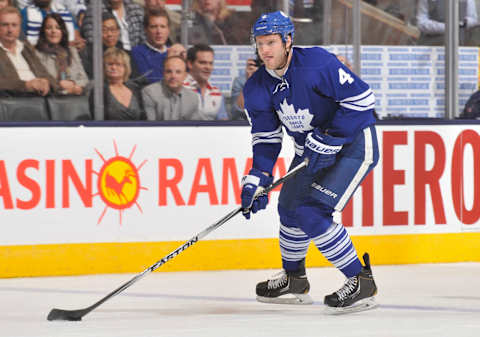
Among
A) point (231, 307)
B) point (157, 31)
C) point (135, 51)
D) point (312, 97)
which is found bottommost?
point (231, 307)

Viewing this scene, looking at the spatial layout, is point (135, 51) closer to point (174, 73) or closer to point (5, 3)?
point (174, 73)

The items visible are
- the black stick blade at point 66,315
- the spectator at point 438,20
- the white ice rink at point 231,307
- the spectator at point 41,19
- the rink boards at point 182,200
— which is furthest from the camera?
the spectator at point 438,20

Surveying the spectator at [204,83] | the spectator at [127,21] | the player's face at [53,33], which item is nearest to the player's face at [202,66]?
the spectator at [204,83]

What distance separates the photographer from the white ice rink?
3264 millimetres

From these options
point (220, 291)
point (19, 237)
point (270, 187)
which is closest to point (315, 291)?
point (220, 291)

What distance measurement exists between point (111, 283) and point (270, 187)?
3.65ft

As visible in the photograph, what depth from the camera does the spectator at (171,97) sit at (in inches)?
192

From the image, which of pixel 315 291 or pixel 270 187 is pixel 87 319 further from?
pixel 315 291

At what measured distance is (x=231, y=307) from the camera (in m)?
3.77

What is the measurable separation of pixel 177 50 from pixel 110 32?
0.36m

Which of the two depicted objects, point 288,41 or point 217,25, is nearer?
point 288,41

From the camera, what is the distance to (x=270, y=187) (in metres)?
3.67

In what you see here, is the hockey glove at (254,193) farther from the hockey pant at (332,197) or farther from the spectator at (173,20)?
the spectator at (173,20)

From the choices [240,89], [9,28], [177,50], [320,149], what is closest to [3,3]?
[9,28]
